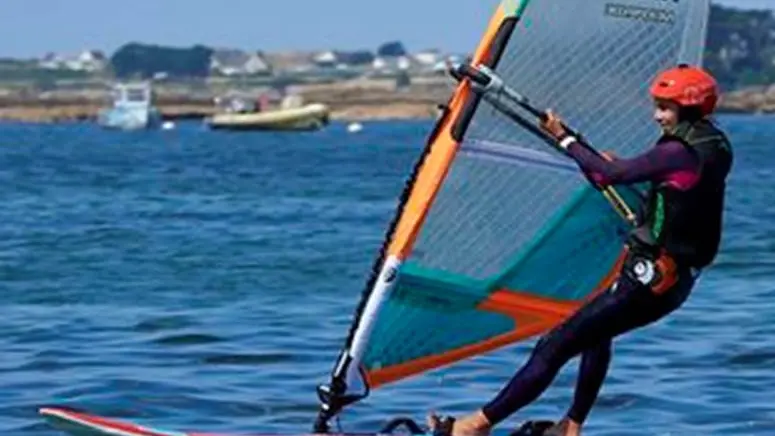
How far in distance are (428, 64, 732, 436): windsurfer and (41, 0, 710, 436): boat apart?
42cm

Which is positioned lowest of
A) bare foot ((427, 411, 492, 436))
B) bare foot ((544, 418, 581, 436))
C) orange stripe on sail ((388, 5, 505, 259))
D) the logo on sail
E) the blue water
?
bare foot ((544, 418, 581, 436))

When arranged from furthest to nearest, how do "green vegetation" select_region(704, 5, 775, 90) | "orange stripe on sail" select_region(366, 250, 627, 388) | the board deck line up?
"green vegetation" select_region(704, 5, 775, 90) → "orange stripe on sail" select_region(366, 250, 627, 388) → the board deck

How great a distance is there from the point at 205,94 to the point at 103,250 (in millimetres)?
152047

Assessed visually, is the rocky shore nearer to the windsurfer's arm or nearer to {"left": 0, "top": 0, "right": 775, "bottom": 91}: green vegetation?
{"left": 0, "top": 0, "right": 775, "bottom": 91}: green vegetation

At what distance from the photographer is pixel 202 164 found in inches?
2249

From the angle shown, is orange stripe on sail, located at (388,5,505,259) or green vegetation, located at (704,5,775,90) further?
green vegetation, located at (704,5,775,90)

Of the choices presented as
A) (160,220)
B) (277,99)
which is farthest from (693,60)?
(277,99)

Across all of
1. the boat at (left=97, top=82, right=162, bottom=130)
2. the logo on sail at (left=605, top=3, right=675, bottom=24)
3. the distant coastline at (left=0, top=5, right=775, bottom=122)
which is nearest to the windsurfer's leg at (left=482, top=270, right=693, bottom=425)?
the logo on sail at (left=605, top=3, right=675, bottom=24)

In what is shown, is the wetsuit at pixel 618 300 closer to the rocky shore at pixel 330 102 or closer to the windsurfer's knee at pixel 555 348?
the windsurfer's knee at pixel 555 348

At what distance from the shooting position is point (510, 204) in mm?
10094

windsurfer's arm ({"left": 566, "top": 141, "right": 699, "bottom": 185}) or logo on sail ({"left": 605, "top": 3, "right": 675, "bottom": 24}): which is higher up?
logo on sail ({"left": 605, "top": 3, "right": 675, "bottom": 24})

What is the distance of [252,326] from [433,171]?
7.94m

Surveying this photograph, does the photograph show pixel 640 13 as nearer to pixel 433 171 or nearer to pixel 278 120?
pixel 433 171

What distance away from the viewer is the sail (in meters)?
9.64
